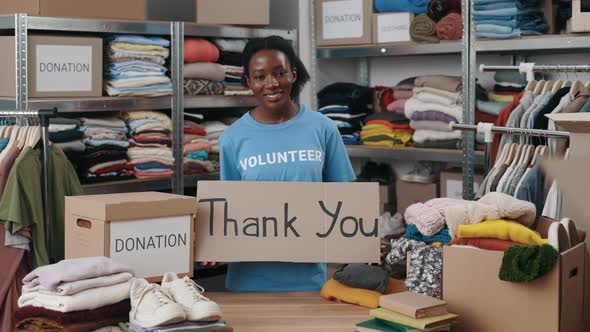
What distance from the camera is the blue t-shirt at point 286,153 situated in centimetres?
284

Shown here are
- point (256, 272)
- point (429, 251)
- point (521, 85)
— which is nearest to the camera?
point (429, 251)

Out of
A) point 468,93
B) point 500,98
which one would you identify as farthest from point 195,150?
point 500,98

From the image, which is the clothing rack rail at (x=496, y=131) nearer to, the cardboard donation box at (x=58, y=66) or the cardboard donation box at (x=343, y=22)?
the cardboard donation box at (x=343, y=22)

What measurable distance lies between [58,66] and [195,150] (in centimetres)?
95

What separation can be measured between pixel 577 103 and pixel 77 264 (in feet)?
7.26

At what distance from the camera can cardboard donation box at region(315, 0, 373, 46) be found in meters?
4.88

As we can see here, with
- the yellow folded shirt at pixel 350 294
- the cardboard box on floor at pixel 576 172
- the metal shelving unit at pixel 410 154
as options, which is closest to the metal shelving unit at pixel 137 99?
→ the metal shelving unit at pixel 410 154

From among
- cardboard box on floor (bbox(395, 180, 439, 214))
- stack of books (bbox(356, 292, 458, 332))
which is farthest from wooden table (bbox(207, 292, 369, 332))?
cardboard box on floor (bbox(395, 180, 439, 214))

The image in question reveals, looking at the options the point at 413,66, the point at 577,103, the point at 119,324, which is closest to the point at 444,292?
the point at 119,324

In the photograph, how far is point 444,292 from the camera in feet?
6.70

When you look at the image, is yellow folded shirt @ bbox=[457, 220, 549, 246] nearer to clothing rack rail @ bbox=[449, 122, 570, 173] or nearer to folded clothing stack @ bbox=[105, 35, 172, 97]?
clothing rack rail @ bbox=[449, 122, 570, 173]

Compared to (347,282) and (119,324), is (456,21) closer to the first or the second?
(347,282)

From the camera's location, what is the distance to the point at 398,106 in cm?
494

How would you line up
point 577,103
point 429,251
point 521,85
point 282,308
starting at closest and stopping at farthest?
point 429,251 → point 282,308 → point 577,103 → point 521,85
